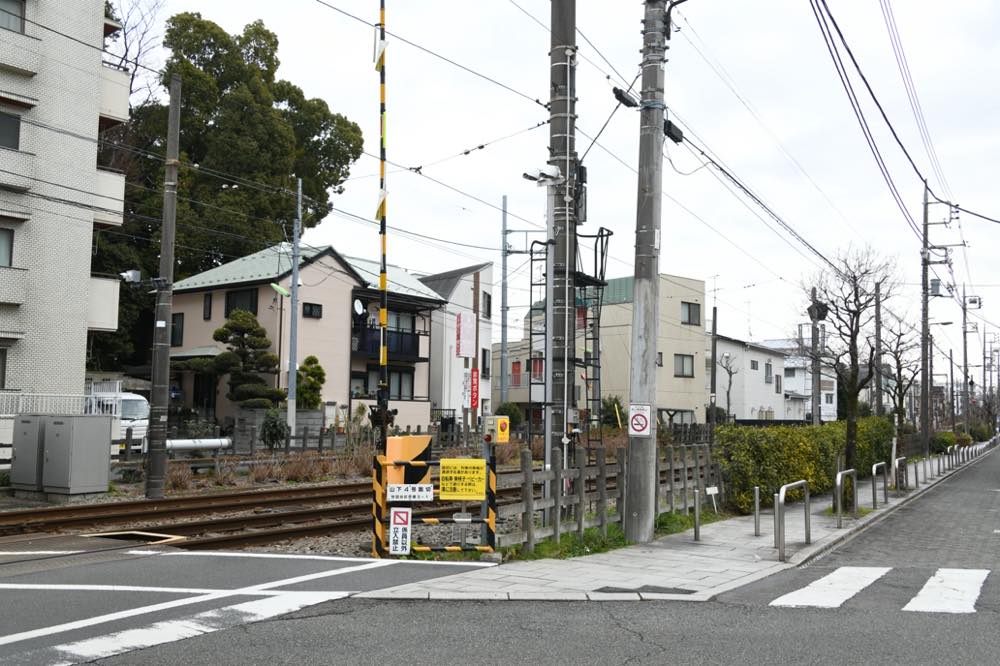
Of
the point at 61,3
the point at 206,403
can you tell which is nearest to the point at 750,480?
the point at 61,3

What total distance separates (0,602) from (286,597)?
2.41 m

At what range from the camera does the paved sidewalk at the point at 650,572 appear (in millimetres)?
8469

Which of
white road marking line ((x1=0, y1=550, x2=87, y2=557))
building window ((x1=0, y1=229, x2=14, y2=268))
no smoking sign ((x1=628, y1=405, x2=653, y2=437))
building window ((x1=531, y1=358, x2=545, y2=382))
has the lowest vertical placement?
white road marking line ((x1=0, y1=550, x2=87, y2=557))

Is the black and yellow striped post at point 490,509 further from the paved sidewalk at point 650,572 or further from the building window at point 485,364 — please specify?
the building window at point 485,364

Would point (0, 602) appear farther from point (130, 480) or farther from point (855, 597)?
point (130, 480)

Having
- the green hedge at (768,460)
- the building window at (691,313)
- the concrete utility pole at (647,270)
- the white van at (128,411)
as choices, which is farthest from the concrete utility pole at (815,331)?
the building window at (691,313)

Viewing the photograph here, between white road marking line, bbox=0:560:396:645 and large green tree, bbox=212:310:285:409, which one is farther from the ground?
large green tree, bbox=212:310:285:409

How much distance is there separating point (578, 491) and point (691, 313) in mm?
42624

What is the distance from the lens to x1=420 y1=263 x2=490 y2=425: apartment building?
47.6 meters

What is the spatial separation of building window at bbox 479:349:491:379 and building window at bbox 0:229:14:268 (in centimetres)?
2836

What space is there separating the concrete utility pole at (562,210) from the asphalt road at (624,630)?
394cm

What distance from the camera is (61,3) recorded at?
24594 millimetres

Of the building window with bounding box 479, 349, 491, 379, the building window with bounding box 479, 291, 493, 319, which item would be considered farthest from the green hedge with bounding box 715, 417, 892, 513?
the building window with bounding box 479, 291, 493, 319

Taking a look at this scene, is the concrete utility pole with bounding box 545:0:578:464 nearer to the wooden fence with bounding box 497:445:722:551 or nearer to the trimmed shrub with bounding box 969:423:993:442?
the wooden fence with bounding box 497:445:722:551
